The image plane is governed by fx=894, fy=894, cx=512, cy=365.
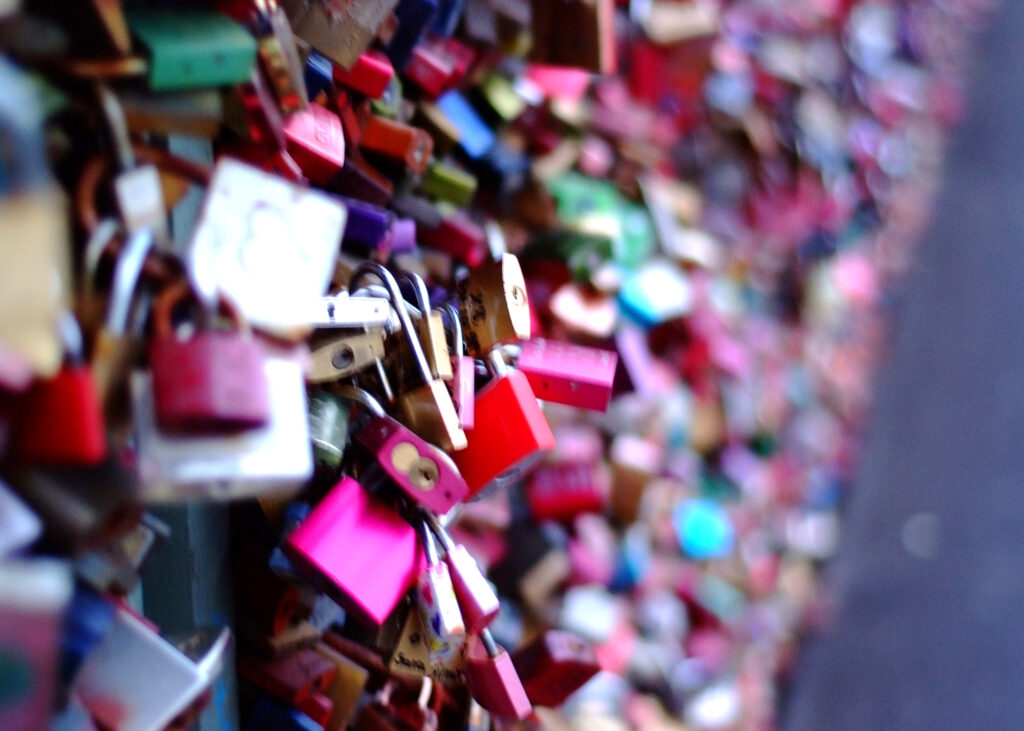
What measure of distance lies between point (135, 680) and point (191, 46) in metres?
0.27

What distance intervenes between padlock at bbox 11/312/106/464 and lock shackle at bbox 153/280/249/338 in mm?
32

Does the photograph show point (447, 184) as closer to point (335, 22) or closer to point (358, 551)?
point (335, 22)

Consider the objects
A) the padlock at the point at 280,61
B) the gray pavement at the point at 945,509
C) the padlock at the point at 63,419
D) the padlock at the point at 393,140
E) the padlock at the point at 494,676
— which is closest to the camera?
the padlock at the point at 63,419

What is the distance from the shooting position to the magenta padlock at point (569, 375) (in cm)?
57

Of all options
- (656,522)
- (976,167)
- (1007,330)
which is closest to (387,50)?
(656,522)

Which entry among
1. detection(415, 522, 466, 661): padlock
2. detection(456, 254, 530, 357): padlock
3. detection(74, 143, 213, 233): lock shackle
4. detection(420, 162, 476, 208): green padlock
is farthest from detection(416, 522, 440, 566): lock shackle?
detection(420, 162, 476, 208): green padlock

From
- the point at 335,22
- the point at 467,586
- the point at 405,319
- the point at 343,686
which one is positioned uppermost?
the point at 335,22

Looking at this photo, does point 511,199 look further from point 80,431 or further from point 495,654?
point 80,431

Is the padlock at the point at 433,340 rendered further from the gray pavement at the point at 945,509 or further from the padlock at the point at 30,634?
the gray pavement at the point at 945,509

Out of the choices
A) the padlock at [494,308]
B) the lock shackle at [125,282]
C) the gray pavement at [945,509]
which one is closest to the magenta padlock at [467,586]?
the padlock at [494,308]

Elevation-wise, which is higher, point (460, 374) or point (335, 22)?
point (335, 22)

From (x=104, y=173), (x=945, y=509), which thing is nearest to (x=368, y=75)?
(x=104, y=173)

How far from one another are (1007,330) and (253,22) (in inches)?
77.1

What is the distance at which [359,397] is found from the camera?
500mm
